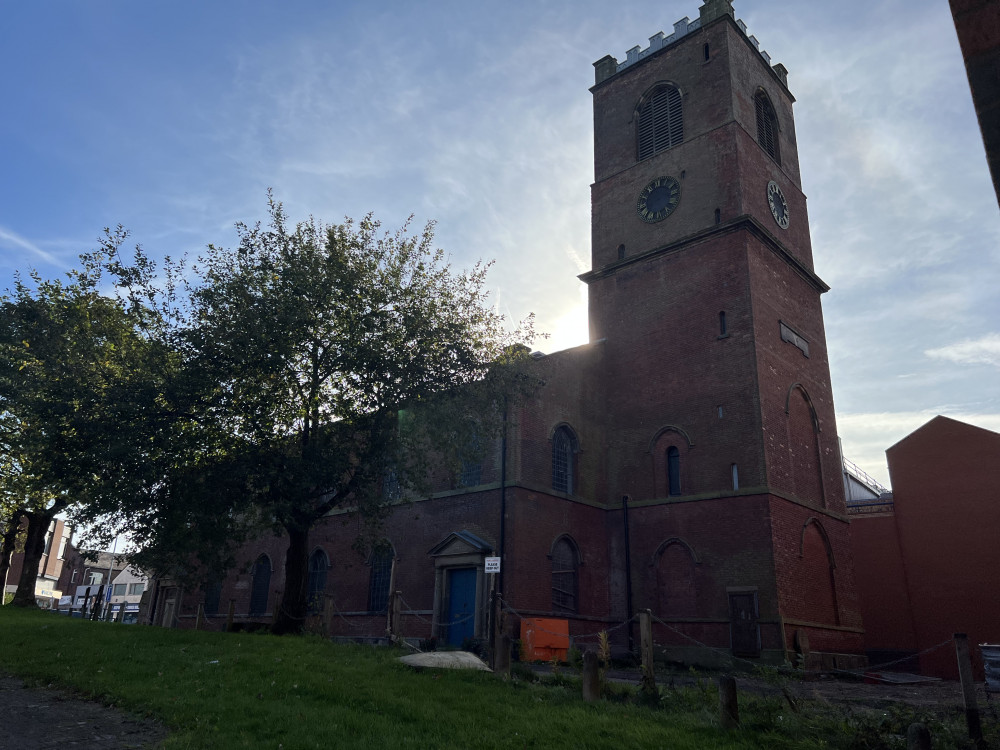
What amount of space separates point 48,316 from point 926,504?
32.7 metres

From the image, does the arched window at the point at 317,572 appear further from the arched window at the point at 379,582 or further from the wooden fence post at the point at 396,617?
the wooden fence post at the point at 396,617

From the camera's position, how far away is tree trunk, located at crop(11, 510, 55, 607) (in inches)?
1199

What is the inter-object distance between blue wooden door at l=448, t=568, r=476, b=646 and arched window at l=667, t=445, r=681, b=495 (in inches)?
286

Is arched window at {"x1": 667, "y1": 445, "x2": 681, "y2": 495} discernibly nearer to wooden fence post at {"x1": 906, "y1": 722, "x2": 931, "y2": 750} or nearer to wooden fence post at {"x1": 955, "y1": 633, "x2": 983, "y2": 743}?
wooden fence post at {"x1": 955, "y1": 633, "x2": 983, "y2": 743}

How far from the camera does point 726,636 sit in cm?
2155

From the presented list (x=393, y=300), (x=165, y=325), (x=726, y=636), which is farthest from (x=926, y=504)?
(x=165, y=325)

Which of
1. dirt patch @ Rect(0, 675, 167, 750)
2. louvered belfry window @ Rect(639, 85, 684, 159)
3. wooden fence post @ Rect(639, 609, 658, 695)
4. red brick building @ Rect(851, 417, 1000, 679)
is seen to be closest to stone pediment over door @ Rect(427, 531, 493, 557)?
wooden fence post @ Rect(639, 609, 658, 695)

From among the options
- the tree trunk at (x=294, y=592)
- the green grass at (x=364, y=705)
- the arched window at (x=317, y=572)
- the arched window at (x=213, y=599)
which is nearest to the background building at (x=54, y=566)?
the arched window at (x=213, y=599)

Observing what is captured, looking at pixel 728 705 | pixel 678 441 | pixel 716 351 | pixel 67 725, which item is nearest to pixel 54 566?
pixel 678 441

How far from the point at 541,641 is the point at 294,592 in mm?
7045

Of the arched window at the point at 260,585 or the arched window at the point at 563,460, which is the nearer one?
the arched window at the point at 563,460

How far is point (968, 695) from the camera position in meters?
9.29

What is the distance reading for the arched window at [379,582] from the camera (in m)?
26.1

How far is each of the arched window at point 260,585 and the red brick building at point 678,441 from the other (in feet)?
12.8
